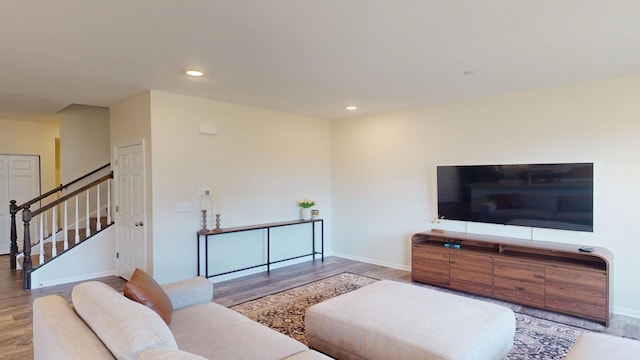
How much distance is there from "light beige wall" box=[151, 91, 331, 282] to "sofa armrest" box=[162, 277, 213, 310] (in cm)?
190

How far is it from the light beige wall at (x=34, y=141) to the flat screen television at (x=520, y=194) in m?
7.34

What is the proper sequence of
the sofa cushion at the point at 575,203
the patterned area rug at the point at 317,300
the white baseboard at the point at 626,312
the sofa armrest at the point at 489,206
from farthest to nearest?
the sofa armrest at the point at 489,206, the sofa cushion at the point at 575,203, the white baseboard at the point at 626,312, the patterned area rug at the point at 317,300

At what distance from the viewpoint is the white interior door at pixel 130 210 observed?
Result: 454 cm

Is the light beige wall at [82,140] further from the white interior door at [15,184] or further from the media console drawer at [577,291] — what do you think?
the media console drawer at [577,291]

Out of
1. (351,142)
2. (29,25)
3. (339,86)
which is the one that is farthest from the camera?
(351,142)

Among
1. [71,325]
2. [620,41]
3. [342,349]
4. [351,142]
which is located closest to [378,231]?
A: [351,142]

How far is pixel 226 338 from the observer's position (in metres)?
2.11

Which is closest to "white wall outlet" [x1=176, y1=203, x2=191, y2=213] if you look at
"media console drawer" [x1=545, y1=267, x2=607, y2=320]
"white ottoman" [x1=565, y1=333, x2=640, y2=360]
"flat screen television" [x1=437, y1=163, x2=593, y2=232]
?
"flat screen television" [x1=437, y1=163, x2=593, y2=232]

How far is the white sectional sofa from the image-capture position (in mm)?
1399

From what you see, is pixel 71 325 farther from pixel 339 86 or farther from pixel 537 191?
pixel 537 191

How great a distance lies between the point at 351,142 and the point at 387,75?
2.58m

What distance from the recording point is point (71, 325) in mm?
1625

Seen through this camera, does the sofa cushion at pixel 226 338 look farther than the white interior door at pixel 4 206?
No

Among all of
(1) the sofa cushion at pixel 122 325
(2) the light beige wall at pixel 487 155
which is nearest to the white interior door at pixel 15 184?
(2) the light beige wall at pixel 487 155
